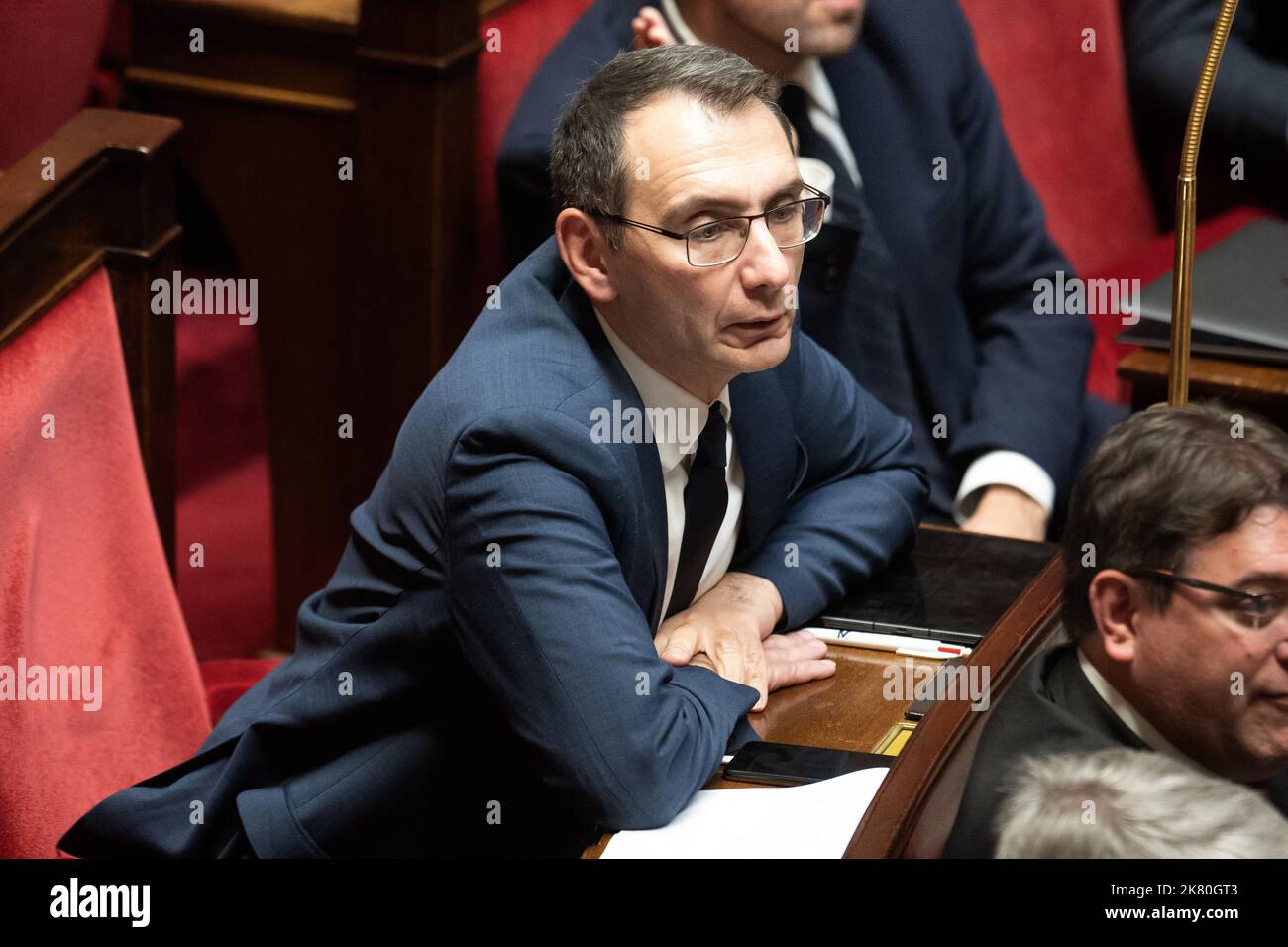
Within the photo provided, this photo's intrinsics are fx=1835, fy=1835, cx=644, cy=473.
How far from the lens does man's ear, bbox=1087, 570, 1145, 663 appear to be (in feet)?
4.73

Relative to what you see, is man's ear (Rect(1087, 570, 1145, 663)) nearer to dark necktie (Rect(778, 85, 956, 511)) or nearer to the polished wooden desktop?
the polished wooden desktop

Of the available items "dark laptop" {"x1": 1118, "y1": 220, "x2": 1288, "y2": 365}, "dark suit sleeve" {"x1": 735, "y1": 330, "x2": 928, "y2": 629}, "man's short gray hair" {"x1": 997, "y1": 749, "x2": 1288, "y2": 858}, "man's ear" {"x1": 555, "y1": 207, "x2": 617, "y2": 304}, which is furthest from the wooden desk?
"man's short gray hair" {"x1": 997, "y1": 749, "x2": 1288, "y2": 858}

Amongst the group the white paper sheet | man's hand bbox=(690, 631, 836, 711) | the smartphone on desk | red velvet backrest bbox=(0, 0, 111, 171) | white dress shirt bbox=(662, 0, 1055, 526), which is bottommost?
the white paper sheet

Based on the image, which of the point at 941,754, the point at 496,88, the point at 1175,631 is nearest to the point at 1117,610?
the point at 1175,631

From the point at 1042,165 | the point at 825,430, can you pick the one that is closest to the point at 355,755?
the point at 825,430

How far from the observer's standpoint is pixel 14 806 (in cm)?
219

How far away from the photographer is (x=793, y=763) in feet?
5.45

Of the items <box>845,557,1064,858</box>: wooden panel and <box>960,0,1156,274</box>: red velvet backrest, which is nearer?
<box>845,557,1064,858</box>: wooden panel

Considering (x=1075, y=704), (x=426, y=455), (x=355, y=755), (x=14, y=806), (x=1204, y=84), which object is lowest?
(x=14, y=806)

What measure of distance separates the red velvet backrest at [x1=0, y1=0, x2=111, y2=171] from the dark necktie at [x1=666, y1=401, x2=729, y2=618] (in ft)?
5.55

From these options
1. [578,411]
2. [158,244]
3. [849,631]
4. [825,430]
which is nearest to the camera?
[578,411]

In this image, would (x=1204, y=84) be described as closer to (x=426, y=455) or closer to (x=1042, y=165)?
(x=426, y=455)

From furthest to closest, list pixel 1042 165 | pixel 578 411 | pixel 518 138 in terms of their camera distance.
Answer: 1. pixel 1042 165
2. pixel 518 138
3. pixel 578 411
